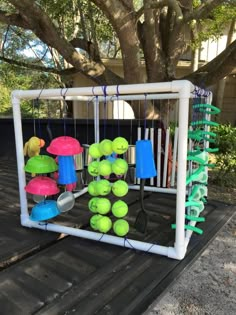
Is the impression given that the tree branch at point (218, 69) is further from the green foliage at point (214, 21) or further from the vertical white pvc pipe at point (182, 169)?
the vertical white pvc pipe at point (182, 169)

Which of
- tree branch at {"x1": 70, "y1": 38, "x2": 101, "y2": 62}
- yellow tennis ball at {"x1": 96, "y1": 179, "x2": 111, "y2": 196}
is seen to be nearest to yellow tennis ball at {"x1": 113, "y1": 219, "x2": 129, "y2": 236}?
yellow tennis ball at {"x1": 96, "y1": 179, "x2": 111, "y2": 196}

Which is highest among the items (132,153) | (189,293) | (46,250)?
(132,153)

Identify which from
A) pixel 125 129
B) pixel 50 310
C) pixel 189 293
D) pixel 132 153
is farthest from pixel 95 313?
pixel 125 129

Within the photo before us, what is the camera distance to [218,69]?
16.3 ft

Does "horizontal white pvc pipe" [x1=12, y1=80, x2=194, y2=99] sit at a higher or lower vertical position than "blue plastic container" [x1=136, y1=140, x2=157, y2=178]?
higher

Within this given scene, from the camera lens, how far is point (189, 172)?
2.50 m

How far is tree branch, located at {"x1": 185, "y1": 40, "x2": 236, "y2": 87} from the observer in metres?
4.78

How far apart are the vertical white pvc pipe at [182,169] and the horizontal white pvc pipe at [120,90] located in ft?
0.31

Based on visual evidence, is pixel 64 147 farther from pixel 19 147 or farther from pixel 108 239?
pixel 108 239

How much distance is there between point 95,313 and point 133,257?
26.7 inches

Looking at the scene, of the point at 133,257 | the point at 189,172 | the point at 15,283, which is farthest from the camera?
the point at 189,172

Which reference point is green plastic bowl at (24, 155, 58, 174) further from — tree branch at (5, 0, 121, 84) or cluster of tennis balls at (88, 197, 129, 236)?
tree branch at (5, 0, 121, 84)

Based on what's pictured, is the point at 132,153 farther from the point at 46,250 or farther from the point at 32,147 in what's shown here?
the point at 46,250

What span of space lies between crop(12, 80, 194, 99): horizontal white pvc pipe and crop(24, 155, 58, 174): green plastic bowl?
0.57 metres
